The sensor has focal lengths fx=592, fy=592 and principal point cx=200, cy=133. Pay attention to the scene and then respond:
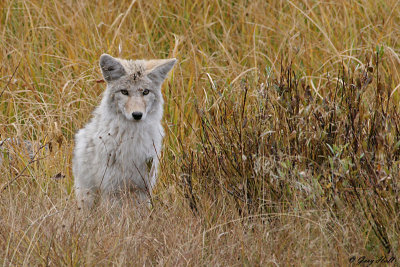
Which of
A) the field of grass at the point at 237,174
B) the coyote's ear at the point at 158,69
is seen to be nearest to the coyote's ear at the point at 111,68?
the coyote's ear at the point at 158,69

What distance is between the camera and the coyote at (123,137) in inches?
186

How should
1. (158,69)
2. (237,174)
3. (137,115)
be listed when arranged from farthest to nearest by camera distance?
(158,69), (137,115), (237,174)

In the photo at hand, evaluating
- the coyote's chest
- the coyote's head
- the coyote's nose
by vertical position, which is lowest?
the coyote's chest

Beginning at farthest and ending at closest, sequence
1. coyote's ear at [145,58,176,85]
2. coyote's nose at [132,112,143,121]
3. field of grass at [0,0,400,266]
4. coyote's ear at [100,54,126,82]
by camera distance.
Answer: coyote's ear at [145,58,176,85]
coyote's ear at [100,54,126,82]
coyote's nose at [132,112,143,121]
field of grass at [0,0,400,266]

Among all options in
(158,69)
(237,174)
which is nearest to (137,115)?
(158,69)

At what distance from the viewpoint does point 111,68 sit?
191 inches

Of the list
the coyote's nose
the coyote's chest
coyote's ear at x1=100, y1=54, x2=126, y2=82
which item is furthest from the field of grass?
coyote's ear at x1=100, y1=54, x2=126, y2=82

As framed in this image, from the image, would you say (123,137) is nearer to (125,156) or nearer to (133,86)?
(125,156)

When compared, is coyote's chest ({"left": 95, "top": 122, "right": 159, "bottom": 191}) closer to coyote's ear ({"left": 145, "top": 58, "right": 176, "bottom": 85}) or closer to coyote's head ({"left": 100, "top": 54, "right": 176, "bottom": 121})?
coyote's head ({"left": 100, "top": 54, "right": 176, "bottom": 121})

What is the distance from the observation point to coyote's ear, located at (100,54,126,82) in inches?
189

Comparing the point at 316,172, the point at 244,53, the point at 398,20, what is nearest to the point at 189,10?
the point at 244,53

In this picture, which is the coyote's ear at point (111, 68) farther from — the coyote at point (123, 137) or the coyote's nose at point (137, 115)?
the coyote's nose at point (137, 115)

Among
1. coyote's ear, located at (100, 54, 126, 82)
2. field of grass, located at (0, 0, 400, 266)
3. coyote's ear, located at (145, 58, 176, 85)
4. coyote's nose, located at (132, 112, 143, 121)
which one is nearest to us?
field of grass, located at (0, 0, 400, 266)

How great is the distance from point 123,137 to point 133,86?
16.6 inches
